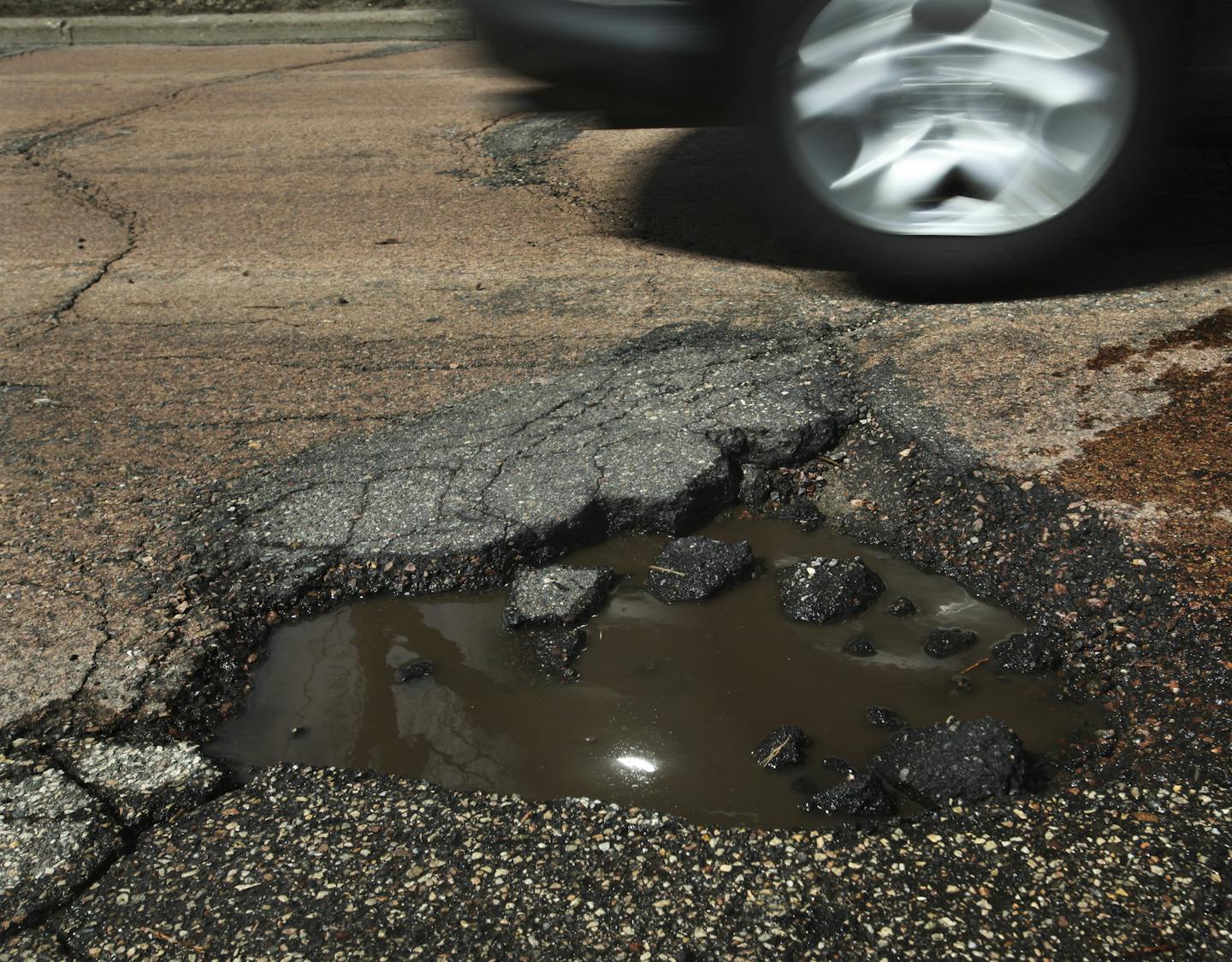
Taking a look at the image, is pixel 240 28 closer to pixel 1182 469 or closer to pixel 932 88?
pixel 932 88

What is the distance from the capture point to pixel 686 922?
175 centimetres

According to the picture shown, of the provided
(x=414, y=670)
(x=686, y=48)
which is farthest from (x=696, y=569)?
(x=686, y=48)

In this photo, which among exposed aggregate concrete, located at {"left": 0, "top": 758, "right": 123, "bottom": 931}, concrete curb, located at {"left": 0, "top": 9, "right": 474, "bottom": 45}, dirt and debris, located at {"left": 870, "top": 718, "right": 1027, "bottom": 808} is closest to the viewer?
exposed aggregate concrete, located at {"left": 0, "top": 758, "right": 123, "bottom": 931}

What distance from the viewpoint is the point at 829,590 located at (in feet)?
8.49

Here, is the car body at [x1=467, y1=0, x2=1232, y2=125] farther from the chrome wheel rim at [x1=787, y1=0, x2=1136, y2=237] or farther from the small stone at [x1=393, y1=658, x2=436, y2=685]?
the small stone at [x1=393, y1=658, x2=436, y2=685]

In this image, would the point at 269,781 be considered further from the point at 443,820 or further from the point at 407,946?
the point at 407,946

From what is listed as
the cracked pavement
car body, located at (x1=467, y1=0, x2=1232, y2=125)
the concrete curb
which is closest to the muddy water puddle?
the cracked pavement

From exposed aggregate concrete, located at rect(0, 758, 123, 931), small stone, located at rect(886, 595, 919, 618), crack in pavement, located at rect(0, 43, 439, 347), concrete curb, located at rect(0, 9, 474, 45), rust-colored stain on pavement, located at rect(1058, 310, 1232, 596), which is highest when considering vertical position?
concrete curb, located at rect(0, 9, 474, 45)

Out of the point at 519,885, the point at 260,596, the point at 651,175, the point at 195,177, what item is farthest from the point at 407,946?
the point at 195,177

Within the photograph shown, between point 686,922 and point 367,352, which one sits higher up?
point 367,352

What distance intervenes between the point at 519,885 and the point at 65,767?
970 mm

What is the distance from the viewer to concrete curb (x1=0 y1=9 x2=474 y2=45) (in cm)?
909

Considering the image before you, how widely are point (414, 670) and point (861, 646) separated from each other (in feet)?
3.34

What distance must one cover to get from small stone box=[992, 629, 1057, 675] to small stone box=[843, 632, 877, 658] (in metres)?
0.26
